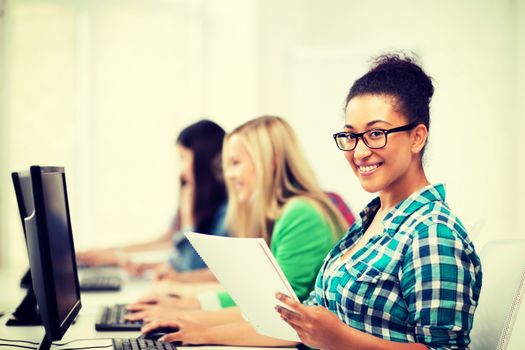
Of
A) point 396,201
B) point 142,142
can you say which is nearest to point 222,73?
point 142,142

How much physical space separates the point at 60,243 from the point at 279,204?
2.52ft

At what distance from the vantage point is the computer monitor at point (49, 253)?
124cm

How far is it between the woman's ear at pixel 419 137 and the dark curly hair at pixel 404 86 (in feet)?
0.04

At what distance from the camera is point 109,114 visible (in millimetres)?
3846

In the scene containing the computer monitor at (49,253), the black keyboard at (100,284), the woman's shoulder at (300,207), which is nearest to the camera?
the computer monitor at (49,253)

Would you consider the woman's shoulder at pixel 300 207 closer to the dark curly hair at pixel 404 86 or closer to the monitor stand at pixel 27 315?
the dark curly hair at pixel 404 86

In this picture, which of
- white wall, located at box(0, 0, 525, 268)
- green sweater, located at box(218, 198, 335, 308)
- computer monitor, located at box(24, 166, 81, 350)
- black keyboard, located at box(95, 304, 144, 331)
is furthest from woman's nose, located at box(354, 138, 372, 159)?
white wall, located at box(0, 0, 525, 268)

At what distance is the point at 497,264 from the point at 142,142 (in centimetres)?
288

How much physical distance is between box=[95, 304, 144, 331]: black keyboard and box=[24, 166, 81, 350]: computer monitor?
8.1 inches

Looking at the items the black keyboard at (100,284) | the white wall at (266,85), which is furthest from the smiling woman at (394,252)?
the white wall at (266,85)

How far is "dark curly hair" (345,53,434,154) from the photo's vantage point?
1312mm

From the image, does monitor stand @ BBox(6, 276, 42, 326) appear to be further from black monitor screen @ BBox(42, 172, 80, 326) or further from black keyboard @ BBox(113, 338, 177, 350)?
black keyboard @ BBox(113, 338, 177, 350)

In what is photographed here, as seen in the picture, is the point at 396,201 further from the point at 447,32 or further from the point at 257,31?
the point at 447,32

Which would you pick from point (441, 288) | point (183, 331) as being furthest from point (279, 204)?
point (441, 288)
